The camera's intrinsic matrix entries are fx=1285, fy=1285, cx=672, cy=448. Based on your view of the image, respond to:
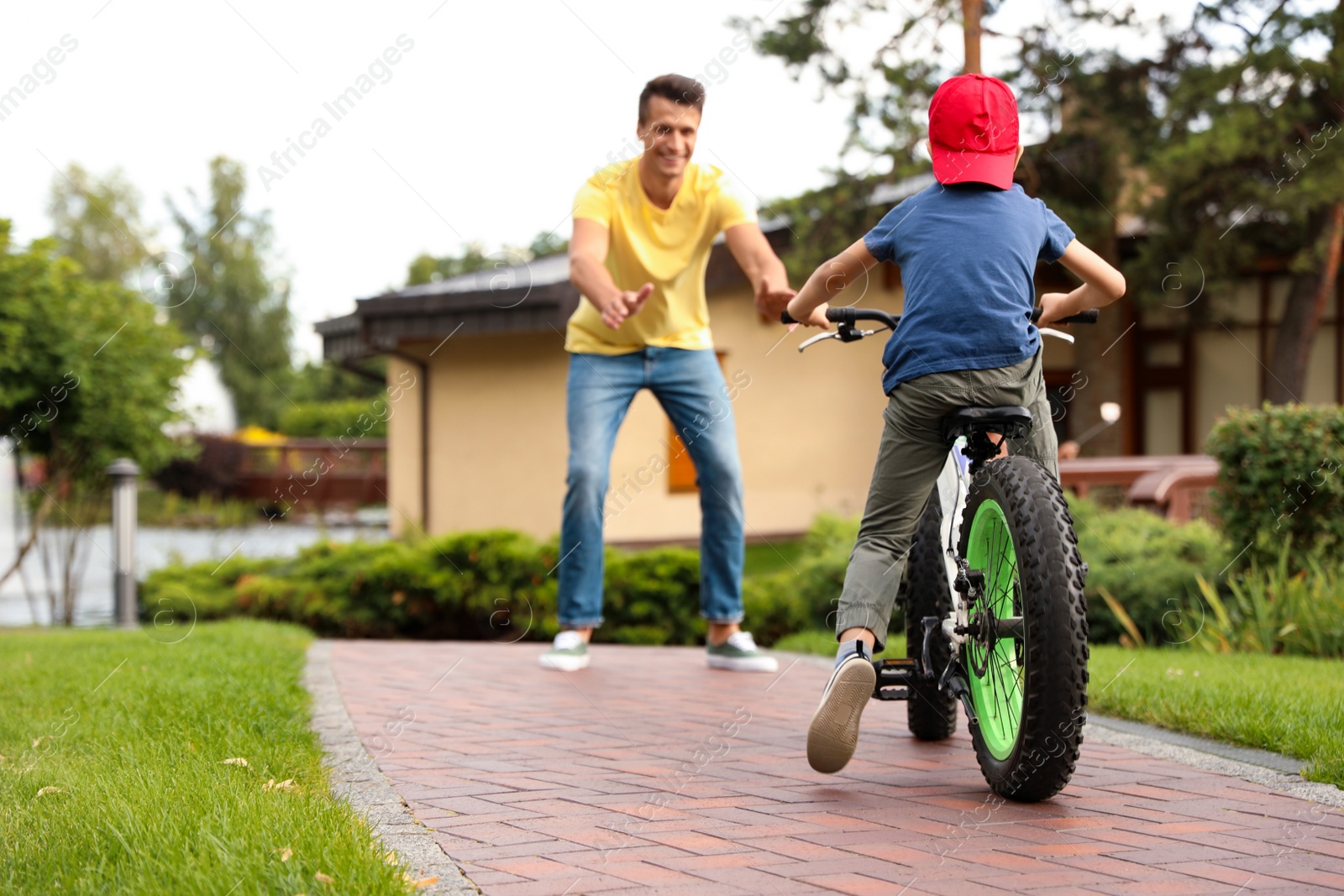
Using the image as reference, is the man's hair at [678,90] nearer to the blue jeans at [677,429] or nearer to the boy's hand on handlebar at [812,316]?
the blue jeans at [677,429]

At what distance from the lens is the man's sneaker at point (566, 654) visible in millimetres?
5145

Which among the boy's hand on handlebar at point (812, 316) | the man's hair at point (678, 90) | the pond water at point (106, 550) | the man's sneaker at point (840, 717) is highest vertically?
the man's hair at point (678, 90)

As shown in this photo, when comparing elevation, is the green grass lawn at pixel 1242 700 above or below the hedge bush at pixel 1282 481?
below

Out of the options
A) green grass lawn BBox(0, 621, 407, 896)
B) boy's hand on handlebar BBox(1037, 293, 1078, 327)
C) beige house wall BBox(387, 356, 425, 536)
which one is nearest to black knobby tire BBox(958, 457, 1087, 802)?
boy's hand on handlebar BBox(1037, 293, 1078, 327)

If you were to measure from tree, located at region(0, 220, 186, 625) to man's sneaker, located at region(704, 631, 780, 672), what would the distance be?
655 centimetres

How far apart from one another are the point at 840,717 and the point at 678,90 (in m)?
2.61

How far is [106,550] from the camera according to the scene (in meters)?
18.3

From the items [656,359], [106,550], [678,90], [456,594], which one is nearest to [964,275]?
[678,90]

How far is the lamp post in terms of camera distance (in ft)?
31.1

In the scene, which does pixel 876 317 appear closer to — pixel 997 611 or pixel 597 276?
pixel 997 611

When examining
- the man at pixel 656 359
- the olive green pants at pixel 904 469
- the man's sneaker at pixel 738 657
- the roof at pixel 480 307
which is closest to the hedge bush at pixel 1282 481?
the man's sneaker at pixel 738 657

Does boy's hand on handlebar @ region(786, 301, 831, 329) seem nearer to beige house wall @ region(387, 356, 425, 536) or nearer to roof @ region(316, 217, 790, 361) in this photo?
roof @ region(316, 217, 790, 361)

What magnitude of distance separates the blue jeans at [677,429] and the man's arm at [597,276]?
17.6 inches

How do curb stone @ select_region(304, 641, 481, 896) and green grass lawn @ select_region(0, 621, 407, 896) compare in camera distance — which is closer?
green grass lawn @ select_region(0, 621, 407, 896)
